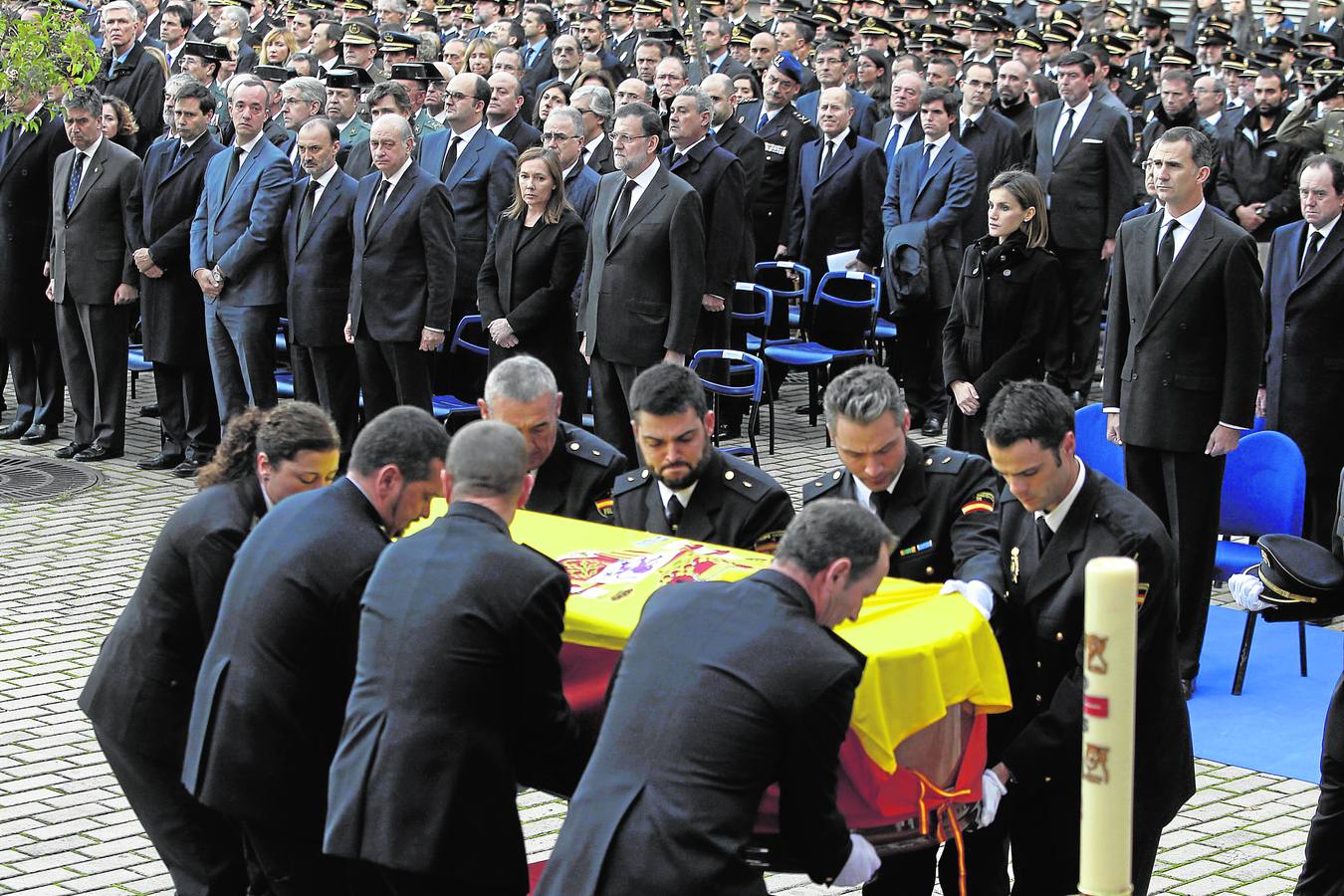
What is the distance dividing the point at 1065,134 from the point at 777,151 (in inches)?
79.7

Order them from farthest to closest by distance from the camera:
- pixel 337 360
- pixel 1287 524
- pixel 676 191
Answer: pixel 337 360
pixel 676 191
pixel 1287 524

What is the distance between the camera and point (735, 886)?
4000 millimetres

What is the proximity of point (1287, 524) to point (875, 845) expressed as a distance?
166 inches

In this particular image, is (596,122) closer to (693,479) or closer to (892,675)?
(693,479)

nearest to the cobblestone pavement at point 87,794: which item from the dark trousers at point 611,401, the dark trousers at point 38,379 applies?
the dark trousers at point 611,401

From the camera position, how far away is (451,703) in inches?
173

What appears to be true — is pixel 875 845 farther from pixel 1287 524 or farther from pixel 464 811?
pixel 1287 524

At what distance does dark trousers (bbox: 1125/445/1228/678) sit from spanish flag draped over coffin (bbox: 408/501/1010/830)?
325 cm

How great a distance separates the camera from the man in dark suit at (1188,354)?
25.6ft

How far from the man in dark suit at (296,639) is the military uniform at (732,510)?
1067 millimetres

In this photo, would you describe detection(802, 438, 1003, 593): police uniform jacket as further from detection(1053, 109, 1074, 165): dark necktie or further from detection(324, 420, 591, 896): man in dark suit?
detection(1053, 109, 1074, 165): dark necktie

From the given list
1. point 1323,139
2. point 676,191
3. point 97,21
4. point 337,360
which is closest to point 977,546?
point 676,191

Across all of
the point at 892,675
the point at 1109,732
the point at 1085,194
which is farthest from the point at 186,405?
the point at 1109,732

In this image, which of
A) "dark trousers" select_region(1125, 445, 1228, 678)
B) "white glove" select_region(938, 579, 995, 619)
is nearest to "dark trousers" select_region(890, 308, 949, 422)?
"dark trousers" select_region(1125, 445, 1228, 678)
